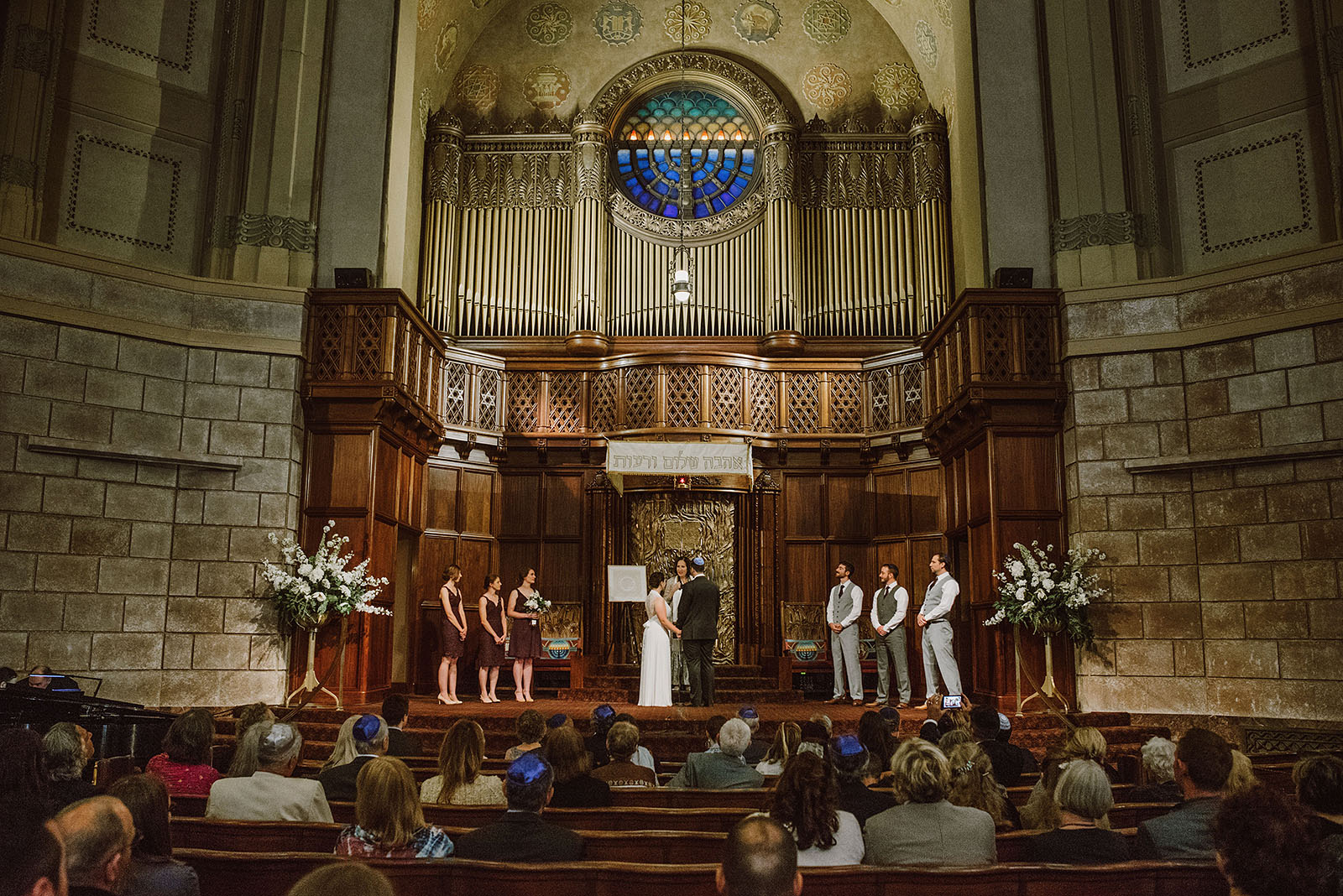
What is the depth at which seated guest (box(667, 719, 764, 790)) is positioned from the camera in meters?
5.59

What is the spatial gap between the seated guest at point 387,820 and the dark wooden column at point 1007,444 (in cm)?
821

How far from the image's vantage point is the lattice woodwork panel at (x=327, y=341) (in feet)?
36.5

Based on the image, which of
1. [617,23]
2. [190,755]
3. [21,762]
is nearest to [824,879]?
[21,762]

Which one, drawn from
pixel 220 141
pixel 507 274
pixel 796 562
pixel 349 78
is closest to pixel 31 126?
pixel 220 141

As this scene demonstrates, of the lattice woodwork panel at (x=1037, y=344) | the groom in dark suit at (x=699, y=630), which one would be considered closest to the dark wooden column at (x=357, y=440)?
the groom in dark suit at (x=699, y=630)

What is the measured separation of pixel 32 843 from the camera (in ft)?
5.44

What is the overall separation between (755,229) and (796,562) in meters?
5.47

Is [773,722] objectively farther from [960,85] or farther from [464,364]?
[960,85]

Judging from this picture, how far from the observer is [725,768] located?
18.5 ft

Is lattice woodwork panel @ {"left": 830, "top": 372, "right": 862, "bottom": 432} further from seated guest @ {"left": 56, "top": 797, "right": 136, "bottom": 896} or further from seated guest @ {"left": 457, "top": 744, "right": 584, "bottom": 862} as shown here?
seated guest @ {"left": 56, "top": 797, "right": 136, "bottom": 896}

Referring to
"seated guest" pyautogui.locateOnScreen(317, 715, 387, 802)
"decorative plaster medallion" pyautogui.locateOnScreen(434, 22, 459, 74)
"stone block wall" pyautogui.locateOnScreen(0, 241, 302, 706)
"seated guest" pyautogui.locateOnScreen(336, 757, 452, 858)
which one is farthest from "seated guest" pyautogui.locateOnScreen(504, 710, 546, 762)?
"decorative plaster medallion" pyautogui.locateOnScreen(434, 22, 459, 74)

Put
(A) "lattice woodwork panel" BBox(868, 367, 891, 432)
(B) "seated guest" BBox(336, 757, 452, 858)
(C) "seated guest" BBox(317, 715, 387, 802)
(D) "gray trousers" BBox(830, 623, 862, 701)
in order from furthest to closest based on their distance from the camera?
(A) "lattice woodwork panel" BBox(868, 367, 891, 432), (D) "gray trousers" BBox(830, 623, 862, 701), (C) "seated guest" BBox(317, 715, 387, 802), (B) "seated guest" BBox(336, 757, 452, 858)

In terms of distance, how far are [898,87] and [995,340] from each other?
747cm

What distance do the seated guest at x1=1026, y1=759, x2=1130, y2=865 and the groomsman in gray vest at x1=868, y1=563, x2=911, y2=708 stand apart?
24.6ft
